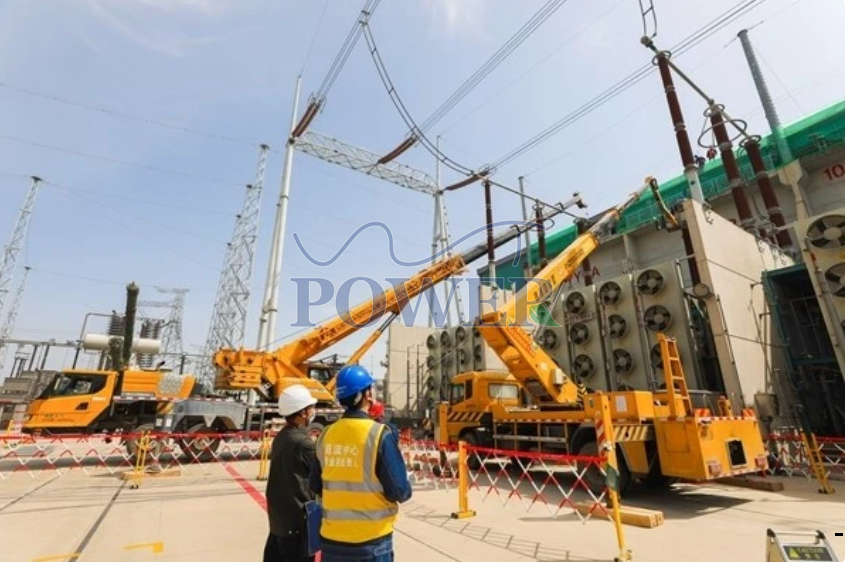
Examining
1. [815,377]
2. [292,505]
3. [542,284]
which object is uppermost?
[542,284]

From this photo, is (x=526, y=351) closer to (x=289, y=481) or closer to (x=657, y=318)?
(x=289, y=481)

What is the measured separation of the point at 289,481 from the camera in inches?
113

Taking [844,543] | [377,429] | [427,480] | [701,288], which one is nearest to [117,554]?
[377,429]

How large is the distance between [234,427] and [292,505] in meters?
11.4

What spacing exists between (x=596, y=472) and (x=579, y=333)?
10342mm

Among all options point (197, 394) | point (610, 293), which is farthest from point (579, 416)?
point (197, 394)

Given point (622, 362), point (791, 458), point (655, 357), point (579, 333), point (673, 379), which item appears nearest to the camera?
point (673, 379)

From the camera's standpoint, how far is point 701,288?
12.2 m

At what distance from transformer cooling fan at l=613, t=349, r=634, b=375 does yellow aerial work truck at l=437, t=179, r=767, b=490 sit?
6176 mm

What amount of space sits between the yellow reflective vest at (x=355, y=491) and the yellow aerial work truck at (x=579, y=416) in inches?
255

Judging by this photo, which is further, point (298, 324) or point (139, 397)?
point (298, 324)

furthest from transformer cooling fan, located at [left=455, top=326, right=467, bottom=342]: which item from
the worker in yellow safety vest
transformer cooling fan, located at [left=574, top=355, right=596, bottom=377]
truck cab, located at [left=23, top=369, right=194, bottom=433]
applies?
the worker in yellow safety vest

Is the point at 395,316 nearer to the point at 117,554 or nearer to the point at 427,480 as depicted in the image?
the point at 427,480

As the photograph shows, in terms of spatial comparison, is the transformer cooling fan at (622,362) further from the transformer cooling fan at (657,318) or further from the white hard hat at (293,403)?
the white hard hat at (293,403)
